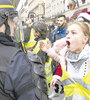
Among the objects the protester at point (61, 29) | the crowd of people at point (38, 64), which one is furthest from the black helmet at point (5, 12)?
the protester at point (61, 29)

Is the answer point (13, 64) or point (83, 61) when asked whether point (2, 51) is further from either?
point (83, 61)

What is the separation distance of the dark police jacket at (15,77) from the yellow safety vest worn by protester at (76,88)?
1.87 feet

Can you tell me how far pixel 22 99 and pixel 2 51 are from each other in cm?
41

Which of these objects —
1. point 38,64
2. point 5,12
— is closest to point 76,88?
point 38,64

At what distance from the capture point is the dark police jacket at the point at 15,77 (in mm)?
1289

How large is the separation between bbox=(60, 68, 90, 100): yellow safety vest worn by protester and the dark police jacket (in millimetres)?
569

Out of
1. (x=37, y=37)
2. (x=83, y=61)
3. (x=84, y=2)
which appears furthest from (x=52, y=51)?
(x=84, y=2)

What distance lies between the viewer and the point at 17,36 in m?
1.89

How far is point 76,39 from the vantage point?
178 centimetres

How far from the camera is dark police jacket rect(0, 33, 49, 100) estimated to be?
1289mm

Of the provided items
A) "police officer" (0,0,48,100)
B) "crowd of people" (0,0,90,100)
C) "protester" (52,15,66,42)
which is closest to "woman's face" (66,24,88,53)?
"crowd of people" (0,0,90,100)

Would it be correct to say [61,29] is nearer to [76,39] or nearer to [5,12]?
[76,39]

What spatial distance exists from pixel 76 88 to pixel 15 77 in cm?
78

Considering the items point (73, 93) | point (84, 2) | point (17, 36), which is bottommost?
point (73, 93)
